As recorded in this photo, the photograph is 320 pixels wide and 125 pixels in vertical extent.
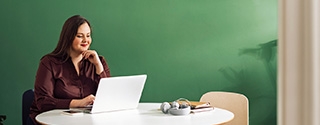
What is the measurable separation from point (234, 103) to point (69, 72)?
1.08 m

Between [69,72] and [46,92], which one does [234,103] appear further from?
[46,92]

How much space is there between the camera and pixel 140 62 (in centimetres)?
386

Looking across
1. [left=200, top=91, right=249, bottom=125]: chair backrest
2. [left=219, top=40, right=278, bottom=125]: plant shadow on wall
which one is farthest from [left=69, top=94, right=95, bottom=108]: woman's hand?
[left=219, top=40, right=278, bottom=125]: plant shadow on wall

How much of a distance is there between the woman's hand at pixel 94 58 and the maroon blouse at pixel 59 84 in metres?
0.03

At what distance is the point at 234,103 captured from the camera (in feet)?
10.1

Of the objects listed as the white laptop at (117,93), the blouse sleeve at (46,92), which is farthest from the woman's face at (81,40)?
the white laptop at (117,93)

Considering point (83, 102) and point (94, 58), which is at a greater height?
point (94, 58)

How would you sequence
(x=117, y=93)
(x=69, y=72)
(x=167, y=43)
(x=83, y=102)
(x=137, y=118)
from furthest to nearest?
(x=167, y=43)
(x=69, y=72)
(x=83, y=102)
(x=117, y=93)
(x=137, y=118)

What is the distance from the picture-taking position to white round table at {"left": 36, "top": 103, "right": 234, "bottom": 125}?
7.47ft

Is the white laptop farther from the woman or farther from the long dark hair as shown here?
the long dark hair

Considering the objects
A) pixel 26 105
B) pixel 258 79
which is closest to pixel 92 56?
pixel 26 105

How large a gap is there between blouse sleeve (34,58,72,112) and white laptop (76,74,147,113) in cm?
27

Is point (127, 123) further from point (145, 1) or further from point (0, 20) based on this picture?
point (0, 20)

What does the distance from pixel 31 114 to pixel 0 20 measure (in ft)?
3.92
